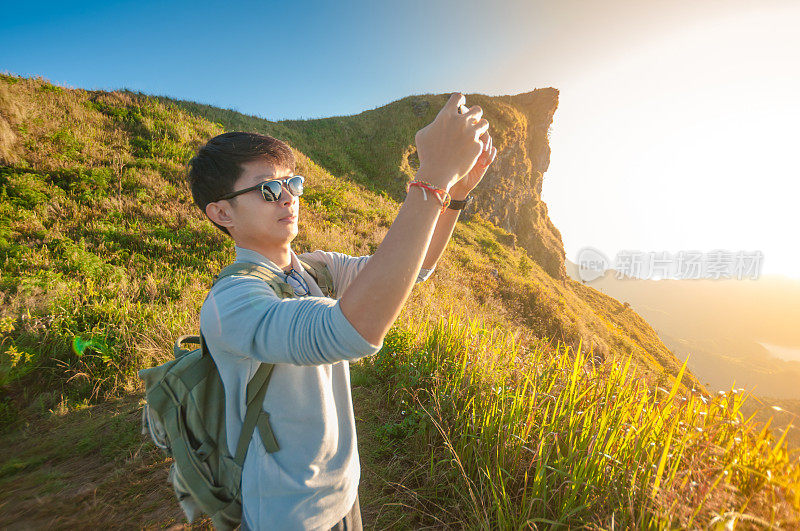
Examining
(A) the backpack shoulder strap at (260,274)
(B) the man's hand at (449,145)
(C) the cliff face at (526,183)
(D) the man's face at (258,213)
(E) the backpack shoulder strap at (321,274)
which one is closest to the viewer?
(B) the man's hand at (449,145)

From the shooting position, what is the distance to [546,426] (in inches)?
95.1

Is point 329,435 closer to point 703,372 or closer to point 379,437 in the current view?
point 379,437

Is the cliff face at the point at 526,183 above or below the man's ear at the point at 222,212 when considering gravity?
above

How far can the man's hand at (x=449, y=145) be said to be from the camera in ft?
2.93

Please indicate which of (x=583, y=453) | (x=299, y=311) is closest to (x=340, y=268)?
(x=299, y=311)

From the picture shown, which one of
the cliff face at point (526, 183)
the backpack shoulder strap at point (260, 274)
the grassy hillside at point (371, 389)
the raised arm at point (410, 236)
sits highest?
the cliff face at point (526, 183)

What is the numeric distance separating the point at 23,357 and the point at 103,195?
222 inches

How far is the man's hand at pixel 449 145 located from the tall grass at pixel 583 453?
4.86ft

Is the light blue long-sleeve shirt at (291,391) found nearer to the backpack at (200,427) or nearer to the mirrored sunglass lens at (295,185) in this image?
the backpack at (200,427)

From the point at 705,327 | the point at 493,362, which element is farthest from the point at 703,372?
the point at 493,362

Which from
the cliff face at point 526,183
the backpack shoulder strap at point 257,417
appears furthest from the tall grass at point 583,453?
the cliff face at point 526,183

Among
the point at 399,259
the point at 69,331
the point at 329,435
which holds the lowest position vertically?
the point at 69,331

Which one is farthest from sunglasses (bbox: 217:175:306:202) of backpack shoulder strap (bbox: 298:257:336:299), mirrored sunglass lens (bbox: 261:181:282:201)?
backpack shoulder strap (bbox: 298:257:336:299)

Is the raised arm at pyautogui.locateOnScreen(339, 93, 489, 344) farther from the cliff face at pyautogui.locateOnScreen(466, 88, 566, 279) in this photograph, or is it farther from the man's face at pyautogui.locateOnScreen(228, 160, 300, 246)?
the cliff face at pyautogui.locateOnScreen(466, 88, 566, 279)
